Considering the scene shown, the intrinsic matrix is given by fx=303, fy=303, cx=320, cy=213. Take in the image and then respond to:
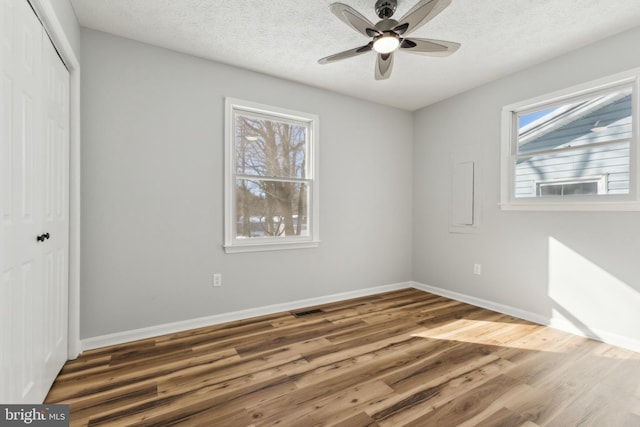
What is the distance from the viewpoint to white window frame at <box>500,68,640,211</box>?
2.52 metres

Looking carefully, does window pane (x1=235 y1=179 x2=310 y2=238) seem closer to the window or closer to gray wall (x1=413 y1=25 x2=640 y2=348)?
the window

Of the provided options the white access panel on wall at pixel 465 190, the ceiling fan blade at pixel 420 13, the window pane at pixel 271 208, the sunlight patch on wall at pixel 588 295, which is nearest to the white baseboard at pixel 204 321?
the window pane at pixel 271 208

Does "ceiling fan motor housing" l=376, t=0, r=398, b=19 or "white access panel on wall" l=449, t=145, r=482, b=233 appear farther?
"white access panel on wall" l=449, t=145, r=482, b=233

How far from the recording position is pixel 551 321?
303 cm

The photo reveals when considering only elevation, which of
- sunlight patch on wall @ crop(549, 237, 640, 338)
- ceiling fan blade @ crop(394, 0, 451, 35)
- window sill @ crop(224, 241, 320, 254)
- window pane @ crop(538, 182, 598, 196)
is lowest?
sunlight patch on wall @ crop(549, 237, 640, 338)

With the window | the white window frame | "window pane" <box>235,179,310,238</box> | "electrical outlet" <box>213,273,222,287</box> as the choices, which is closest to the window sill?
the window

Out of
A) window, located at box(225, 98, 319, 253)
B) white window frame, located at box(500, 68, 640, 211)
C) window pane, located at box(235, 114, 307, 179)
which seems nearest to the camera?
white window frame, located at box(500, 68, 640, 211)

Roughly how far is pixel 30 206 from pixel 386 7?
8.25ft

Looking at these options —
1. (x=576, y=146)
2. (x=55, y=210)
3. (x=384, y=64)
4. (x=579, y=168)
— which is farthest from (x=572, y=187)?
(x=55, y=210)

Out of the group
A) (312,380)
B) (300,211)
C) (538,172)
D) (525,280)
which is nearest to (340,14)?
(300,211)

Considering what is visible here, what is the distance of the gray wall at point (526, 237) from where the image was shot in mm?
2602

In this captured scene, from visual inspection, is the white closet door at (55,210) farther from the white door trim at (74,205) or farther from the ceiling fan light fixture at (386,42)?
the ceiling fan light fixture at (386,42)

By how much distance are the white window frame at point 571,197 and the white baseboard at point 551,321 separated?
110 cm

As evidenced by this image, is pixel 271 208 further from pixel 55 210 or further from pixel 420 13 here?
pixel 420 13
